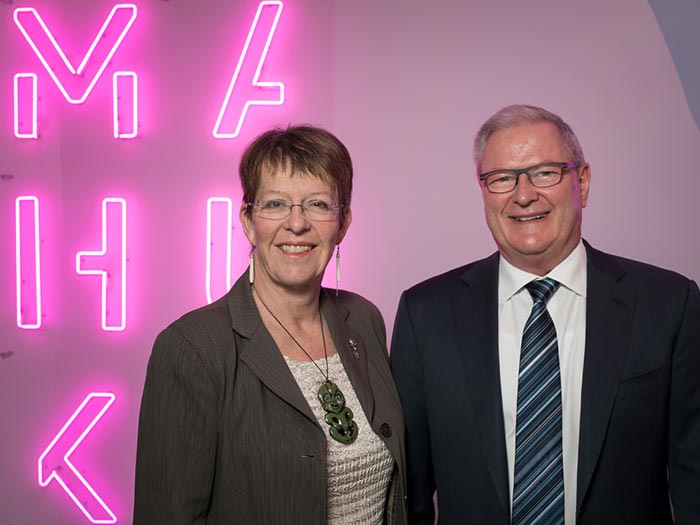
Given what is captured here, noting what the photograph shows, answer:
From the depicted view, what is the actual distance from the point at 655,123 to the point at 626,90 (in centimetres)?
18

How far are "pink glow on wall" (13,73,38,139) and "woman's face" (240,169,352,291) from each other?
1.79 meters

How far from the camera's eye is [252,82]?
2947 mm

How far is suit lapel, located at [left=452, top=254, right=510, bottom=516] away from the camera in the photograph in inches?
65.0

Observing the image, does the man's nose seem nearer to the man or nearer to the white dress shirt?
the man

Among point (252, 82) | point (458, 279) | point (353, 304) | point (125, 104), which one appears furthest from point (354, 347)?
point (125, 104)

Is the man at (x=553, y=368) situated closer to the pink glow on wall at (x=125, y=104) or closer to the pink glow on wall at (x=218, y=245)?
the pink glow on wall at (x=218, y=245)

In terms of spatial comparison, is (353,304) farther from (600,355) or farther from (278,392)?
(600,355)

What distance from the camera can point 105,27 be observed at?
300cm

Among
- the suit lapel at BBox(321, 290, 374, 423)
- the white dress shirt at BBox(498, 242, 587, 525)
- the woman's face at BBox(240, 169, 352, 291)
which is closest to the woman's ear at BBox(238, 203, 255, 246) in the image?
the woman's face at BBox(240, 169, 352, 291)

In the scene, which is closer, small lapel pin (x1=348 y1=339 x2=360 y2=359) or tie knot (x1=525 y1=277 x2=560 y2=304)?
tie knot (x1=525 y1=277 x2=560 y2=304)

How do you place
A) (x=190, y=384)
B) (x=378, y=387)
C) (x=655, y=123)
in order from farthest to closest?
(x=655, y=123)
(x=378, y=387)
(x=190, y=384)

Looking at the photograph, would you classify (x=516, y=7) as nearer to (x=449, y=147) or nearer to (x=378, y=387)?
(x=449, y=147)

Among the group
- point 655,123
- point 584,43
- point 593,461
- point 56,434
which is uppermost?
point 584,43

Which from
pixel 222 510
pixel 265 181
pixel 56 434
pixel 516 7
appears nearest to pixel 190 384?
pixel 222 510
